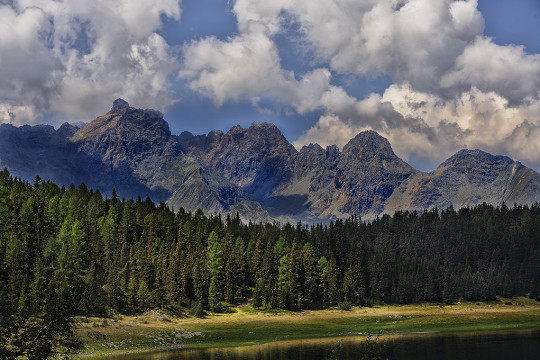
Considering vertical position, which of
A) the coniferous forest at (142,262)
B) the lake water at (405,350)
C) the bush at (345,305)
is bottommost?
the lake water at (405,350)

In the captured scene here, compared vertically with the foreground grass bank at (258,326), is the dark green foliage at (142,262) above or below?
above

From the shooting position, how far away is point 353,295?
622 ft

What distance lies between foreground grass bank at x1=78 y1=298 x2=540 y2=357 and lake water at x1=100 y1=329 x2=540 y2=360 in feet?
29.0

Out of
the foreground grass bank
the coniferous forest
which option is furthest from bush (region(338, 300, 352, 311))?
the coniferous forest

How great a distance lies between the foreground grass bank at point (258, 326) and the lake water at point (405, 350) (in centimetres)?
885

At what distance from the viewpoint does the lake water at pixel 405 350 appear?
82375 millimetres

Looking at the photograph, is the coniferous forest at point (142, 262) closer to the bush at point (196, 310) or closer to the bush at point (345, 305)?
the bush at point (196, 310)

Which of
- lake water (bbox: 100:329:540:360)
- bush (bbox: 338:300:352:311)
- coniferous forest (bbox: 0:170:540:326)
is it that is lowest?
lake water (bbox: 100:329:540:360)

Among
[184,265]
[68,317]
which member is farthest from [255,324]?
[68,317]

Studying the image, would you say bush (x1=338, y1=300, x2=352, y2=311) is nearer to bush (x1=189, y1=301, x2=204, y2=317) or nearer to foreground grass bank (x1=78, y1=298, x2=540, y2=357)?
foreground grass bank (x1=78, y1=298, x2=540, y2=357)

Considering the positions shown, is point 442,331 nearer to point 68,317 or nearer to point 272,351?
point 272,351

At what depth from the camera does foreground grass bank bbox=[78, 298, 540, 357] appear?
3898 inches

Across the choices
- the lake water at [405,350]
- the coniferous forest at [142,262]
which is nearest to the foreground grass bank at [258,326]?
the lake water at [405,350]

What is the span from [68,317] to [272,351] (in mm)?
60791
